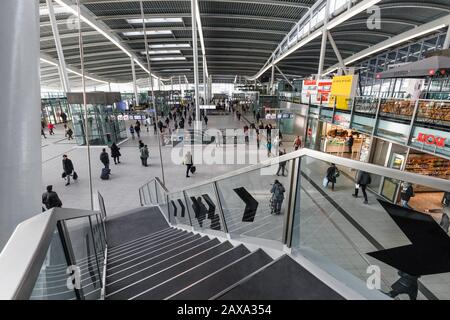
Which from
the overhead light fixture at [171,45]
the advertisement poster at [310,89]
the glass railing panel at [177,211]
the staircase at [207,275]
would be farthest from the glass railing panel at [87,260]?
the overhead light fixture at [171,45]

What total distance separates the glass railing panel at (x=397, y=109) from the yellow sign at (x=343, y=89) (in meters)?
2.23

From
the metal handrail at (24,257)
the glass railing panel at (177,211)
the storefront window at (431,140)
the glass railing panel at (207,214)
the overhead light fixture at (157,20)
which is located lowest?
the glass railing panel at (177,211)

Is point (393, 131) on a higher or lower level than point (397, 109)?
lower

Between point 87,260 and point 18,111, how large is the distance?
2.20 m

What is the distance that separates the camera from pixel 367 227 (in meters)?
5.44

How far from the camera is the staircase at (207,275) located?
163cm

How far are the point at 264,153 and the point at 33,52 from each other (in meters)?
14.3

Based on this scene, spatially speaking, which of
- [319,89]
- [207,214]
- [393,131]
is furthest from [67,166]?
[319,89]

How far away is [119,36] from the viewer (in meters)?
25.0

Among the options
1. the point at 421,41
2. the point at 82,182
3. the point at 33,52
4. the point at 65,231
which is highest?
the point at 421,41

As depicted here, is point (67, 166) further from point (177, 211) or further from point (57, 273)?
point (57, 273)

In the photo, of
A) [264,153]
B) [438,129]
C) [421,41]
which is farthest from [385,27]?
[438,129]

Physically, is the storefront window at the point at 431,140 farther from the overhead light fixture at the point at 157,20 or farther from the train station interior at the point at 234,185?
the overhead light fixture at the point at 157,20

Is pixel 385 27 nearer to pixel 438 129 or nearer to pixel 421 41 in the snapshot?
pixel 421 41
